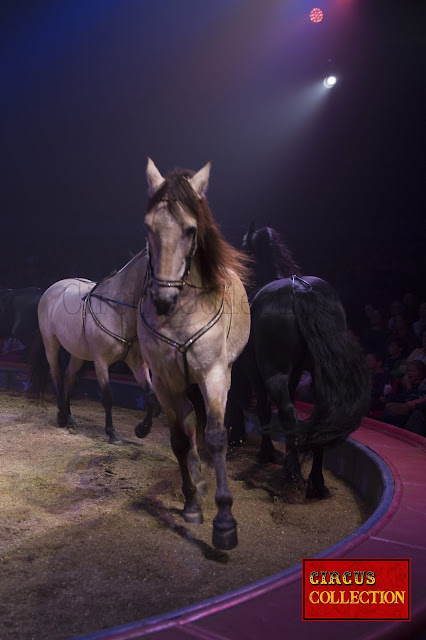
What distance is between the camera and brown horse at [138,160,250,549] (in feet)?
7.52

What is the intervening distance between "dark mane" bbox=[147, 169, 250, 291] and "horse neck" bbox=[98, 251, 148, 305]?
5.16 ft

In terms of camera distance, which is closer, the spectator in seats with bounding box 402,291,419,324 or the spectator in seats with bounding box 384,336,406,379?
the spectator in seats with bounding box 384,336,406,379

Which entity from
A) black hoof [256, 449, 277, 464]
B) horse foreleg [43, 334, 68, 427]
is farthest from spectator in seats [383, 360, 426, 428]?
horse foreleg [43, 334, 68, 427]

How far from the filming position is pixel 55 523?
9.09 ft

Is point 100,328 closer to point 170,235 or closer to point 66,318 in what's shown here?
point 66,318

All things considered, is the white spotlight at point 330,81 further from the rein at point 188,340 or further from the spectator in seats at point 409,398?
the rein at point 188,340

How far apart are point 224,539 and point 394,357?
359 cm

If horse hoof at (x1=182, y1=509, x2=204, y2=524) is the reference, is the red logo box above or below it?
above

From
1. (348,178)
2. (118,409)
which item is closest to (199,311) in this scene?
(118,409)

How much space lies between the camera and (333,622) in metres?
1.42

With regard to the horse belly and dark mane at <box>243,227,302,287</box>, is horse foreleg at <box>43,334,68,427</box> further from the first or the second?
dark mane at <box>243,227,302,287</box>

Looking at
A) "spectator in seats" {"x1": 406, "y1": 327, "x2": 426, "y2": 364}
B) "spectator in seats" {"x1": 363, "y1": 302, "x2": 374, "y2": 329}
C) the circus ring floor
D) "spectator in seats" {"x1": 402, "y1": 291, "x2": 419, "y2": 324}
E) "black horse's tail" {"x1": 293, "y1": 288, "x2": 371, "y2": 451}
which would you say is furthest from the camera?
"spectator in seats" {"x1": 363, "y1": 302, "x2": 374, "y2": 329}

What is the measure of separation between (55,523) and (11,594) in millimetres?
788

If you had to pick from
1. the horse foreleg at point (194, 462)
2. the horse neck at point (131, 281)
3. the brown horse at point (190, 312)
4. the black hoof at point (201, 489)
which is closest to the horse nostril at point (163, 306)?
the brown horse at point (190, 312)
